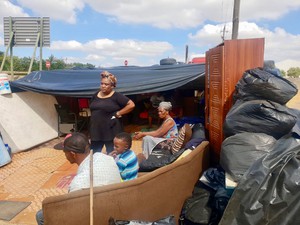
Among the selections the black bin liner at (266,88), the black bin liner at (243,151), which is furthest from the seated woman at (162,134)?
the black bin liner at (243,151)

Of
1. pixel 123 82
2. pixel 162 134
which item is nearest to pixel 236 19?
pixel 123 82

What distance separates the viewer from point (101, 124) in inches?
138

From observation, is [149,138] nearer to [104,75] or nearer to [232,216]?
[104,75]

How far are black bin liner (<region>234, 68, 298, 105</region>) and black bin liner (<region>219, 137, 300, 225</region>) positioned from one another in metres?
0.74

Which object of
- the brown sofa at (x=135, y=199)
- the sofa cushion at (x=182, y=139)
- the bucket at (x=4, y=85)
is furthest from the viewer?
the bucket at (x=4, y=85)

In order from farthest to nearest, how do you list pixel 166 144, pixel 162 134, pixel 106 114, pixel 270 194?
pixel 162 134, pixel 166 144, pixel 106 114, pixel 270 194

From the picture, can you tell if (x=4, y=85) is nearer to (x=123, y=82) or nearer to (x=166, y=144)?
(x=123, y=82)

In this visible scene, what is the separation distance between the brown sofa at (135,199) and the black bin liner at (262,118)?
61cm

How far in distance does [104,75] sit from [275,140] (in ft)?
7.47

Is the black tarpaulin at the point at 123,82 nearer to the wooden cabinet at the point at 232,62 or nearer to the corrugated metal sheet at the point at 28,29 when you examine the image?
the wooden cabinet at the point at 232,62

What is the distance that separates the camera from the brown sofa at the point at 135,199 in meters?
1.75

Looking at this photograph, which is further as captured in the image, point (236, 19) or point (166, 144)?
point (236, 19)

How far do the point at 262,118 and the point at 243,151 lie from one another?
37cm

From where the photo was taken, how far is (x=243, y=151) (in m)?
2.05
